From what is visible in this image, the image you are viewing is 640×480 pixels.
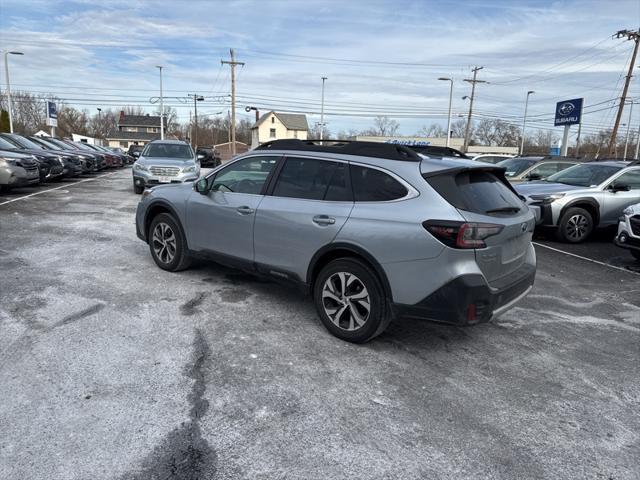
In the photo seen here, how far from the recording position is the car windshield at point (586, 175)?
959 cm

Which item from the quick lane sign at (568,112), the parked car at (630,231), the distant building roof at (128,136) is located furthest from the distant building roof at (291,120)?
the parked car at (630,231)

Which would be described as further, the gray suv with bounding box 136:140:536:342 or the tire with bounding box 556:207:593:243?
the tire with bounding box 556:207:593:243

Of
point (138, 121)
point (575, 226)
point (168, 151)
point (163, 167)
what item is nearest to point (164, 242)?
point (575, 226)

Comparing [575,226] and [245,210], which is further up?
[245,210]

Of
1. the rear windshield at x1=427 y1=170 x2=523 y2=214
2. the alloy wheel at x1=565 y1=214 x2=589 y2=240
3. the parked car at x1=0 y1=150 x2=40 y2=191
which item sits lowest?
the alloy wheel at x1=565 y1=214 x2=589 y2=240

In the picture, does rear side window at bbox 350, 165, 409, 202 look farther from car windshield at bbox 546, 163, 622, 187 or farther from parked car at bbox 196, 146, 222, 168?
parked car at bbox 196, 146, 222, 168

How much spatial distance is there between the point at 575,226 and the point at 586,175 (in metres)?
1.40

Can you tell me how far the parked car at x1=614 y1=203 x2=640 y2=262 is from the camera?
24.0 ft

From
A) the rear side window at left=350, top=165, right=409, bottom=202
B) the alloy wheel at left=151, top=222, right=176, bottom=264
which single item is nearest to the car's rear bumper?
the rear side window at left=350, top=165, right=409, bottom=202

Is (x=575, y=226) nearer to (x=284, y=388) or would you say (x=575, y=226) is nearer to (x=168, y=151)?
(x=284, y=388)

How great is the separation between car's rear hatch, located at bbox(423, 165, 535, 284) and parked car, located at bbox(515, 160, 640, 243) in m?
5.58

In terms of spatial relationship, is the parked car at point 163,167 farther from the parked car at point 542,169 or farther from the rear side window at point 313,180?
the rear side window at point 313,180

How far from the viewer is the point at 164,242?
5969mm

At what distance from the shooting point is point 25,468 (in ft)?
7.91
